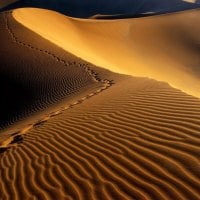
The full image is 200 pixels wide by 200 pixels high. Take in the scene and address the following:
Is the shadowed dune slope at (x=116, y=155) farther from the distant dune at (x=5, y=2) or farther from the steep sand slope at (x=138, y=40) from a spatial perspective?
the distant dune at (x=5, y=2)

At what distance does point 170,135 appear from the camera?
5.15 meters

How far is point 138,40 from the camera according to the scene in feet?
83.9

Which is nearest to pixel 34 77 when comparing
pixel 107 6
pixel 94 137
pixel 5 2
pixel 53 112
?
pixel 53 112

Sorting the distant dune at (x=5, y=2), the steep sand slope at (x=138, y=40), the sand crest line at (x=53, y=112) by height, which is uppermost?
the distant dune at (x=5, y=2)

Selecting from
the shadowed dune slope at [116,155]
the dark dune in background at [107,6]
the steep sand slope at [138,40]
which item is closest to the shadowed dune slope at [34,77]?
the steep sand slope at [138,40]

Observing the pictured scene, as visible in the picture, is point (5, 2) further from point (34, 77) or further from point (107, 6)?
point (34, 77)

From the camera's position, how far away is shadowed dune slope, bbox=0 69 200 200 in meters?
4.15

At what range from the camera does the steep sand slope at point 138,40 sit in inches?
771

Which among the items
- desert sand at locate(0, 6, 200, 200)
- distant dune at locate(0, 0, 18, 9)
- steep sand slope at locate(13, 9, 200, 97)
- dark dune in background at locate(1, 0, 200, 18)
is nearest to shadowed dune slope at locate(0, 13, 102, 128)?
desert sand at locate(0, 6, 200, 200)

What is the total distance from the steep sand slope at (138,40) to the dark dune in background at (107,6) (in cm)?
1786

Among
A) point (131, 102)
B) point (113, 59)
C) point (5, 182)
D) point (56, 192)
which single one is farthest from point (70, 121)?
point (113, 59)

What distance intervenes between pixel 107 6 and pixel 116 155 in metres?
50.7

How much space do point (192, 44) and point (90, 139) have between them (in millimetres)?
19676

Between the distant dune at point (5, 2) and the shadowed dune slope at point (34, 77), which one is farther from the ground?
the distant dune at point (5, 2)
